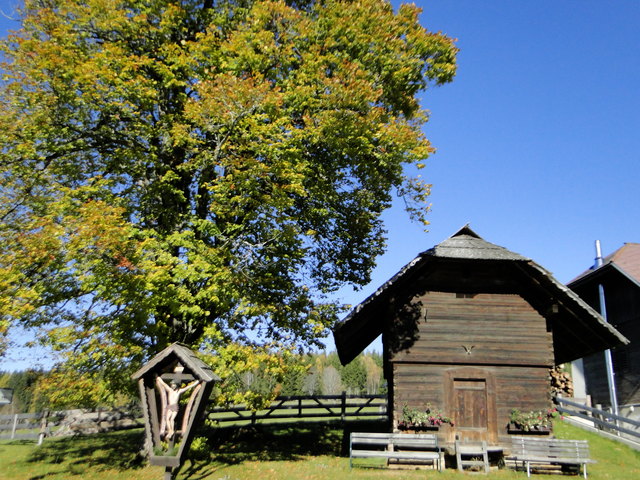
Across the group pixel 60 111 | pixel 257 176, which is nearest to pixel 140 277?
pixel 257 176

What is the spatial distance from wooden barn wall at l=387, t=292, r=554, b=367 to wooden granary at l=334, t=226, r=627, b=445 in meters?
0.03

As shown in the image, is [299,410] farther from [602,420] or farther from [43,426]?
[602,420]

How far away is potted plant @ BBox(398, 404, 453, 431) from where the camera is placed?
14.3 metres

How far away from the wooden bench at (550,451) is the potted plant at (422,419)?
2.04 m

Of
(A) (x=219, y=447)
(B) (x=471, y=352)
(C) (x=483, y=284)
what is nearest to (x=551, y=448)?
(B) (x=471, y=352)

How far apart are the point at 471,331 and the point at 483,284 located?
63.6 inches

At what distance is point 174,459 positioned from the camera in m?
8.45

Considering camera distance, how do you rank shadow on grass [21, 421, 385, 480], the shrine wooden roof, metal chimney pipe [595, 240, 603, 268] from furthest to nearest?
metal chimney pipe [595, 240, 603, 268]
shadow on grass [21, 421, 385, 480]
the shrine wooden roof

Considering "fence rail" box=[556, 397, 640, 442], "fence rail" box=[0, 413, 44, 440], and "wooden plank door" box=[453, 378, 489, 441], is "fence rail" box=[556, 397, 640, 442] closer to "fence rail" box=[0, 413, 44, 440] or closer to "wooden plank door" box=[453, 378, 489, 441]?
"wooden plank door" box=[453, 378, 489, 441]

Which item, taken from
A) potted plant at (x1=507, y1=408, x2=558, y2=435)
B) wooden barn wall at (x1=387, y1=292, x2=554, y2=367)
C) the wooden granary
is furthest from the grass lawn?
wooden barn wall at (x1=387, y1=292, x2=554, y2=367)

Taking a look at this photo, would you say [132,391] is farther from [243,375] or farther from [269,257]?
[269,257]

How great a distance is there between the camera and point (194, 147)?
14.5 meters

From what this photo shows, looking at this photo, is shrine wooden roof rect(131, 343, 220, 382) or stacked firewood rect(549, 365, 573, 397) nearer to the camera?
shrine wooden roof rect(131, 343, 220, 382)

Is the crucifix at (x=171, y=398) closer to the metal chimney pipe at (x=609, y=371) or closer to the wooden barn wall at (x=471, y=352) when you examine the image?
the wooden barn wall at (x=471, y=352)
